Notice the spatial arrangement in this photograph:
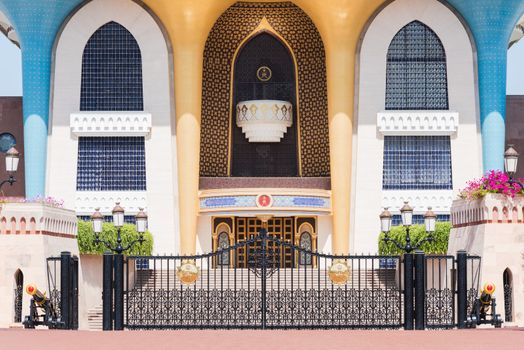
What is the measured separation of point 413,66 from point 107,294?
23971 mm

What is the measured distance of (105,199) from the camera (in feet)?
163

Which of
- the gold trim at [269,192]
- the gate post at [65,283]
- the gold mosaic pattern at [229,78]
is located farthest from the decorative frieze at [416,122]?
the gate post at [65,283]

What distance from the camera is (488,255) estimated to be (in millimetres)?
32844

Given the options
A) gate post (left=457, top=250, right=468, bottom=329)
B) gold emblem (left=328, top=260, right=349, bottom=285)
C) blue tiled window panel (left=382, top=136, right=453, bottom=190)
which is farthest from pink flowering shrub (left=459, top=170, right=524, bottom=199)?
blue tiled window panel (left=382, top=136, right=453, bottom=190)

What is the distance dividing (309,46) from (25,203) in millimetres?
19763

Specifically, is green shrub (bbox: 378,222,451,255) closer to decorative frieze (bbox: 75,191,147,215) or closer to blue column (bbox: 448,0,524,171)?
blue column (bbox: 448,0,524,171)

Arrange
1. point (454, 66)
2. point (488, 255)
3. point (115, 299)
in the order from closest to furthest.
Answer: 1. point (115, 299)
2. point (488, 255)
3. point (454, 66)

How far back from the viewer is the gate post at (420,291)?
28.7 meters

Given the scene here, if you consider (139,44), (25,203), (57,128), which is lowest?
(25,203)

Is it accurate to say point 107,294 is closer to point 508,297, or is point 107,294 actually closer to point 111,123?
point 508,297
